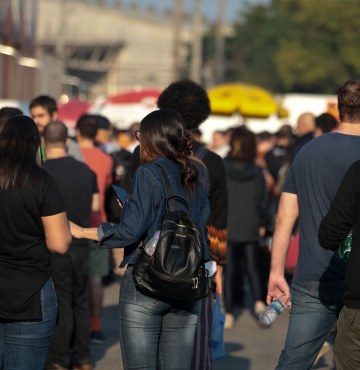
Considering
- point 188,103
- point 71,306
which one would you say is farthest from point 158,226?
point 71,306

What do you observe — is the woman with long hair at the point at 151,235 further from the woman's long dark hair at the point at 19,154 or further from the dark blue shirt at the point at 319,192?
the dark blue shirt at the point at 319,192

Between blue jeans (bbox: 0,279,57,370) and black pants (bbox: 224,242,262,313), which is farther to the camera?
black pants (bbox: 224,242,262,313)

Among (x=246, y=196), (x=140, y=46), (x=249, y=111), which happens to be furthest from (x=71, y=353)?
(x=140, y=46)

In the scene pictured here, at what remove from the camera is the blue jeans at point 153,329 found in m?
5.48

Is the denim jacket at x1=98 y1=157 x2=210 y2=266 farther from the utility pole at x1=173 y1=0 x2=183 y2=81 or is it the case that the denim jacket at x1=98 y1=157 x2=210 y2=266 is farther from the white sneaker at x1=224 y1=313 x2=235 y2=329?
the utility pole at x1=173 y1=0 x2=183 y2=81

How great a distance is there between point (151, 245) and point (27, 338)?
2.54ft

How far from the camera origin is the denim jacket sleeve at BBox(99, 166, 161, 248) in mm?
5465

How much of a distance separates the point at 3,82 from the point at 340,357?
23705mm

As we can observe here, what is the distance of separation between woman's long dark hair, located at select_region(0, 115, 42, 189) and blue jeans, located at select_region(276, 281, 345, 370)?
1.41 metres

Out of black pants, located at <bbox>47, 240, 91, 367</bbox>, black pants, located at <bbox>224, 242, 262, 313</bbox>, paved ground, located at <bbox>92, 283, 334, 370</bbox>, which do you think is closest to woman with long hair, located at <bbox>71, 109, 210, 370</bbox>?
black pants, located at <bbox>47, 240, 91, 367</bbox>

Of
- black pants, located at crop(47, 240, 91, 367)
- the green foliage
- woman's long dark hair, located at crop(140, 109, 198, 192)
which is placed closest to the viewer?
woman's long dark hair, located at crop(140, 109, 198, 192)

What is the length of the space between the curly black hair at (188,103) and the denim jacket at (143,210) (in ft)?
4.98

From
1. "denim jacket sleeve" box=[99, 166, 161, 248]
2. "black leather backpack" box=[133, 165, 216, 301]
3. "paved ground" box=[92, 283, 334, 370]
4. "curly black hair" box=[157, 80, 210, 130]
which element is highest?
"curly black hair" box=[157, 80, 210, 130]

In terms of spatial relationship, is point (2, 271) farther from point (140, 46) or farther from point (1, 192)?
point (140, 46)
